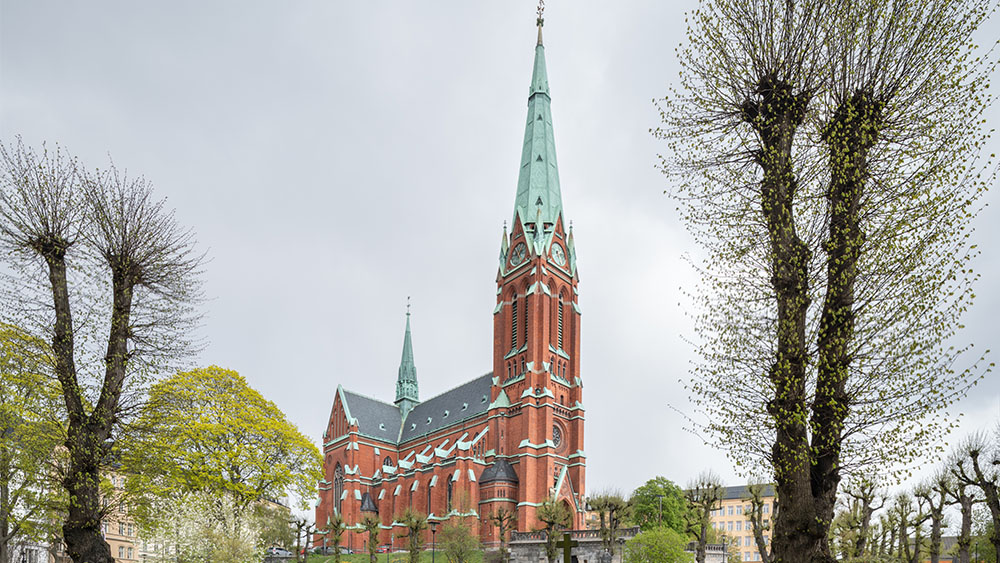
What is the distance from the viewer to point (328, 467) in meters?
84.8

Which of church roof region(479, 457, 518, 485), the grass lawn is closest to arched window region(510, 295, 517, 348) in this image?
church roof region(479, 457, 518, 485)

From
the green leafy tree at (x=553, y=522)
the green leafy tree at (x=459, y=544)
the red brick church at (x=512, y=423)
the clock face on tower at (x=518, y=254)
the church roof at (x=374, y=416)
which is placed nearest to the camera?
the green leafy tree at (x=553, y=522)

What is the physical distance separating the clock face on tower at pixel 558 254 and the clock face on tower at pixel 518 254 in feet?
9.03

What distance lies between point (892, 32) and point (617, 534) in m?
41.3

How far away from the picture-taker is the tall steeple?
7219 centimetres

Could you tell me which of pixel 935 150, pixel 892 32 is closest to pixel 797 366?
pixel 935 150

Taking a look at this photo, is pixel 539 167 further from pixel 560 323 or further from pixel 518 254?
pixel 560 323

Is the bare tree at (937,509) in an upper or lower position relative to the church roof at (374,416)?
lower

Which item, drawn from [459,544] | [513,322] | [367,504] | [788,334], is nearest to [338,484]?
[367,504]

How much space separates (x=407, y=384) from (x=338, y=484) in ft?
60.4

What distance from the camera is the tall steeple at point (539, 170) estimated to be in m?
72.2

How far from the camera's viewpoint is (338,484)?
82625 mm

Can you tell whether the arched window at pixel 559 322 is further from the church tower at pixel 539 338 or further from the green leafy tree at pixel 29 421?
the green leafy tree at pixel 29 421

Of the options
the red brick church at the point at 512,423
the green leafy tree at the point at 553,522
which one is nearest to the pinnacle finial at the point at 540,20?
the red brick church at the point at 512,423
